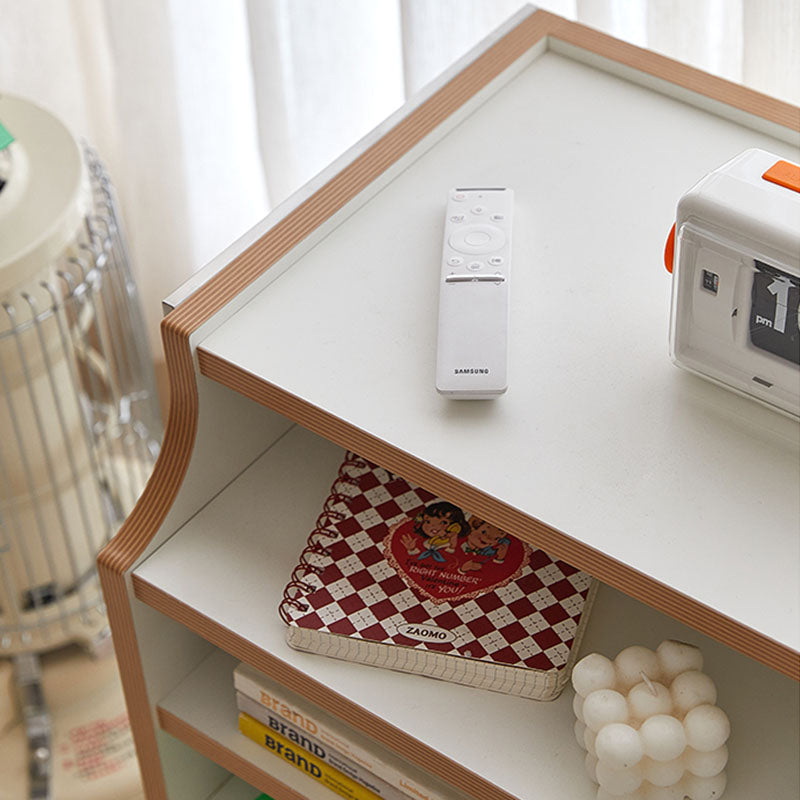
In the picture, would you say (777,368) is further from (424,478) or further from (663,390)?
Answer: (424,478)

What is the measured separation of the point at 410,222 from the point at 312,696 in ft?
1.04

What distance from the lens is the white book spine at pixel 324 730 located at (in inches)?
33.9

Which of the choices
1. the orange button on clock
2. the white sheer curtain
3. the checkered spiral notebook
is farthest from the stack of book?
the white sheer curtain

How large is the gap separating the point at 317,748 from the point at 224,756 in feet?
0.24

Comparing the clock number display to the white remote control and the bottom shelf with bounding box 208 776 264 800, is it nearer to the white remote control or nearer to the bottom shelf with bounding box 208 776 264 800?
the white remote control

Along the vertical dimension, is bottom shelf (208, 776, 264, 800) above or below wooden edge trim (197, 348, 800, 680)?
below

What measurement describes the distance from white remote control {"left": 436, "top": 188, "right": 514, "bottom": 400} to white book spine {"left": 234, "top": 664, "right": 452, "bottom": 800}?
0.85 feet

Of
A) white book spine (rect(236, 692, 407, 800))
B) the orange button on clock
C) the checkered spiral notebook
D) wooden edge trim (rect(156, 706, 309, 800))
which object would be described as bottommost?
wooden edge trim (rect(156, 706, 309, 800))

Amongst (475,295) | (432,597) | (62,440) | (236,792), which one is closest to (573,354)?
(475,295)

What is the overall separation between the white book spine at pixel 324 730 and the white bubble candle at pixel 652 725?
0.14m

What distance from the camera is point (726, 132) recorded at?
36.5 inches

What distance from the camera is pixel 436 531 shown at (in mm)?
872

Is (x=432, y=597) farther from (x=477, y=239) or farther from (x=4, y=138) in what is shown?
(x=4, y=138)

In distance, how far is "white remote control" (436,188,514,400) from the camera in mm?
771
